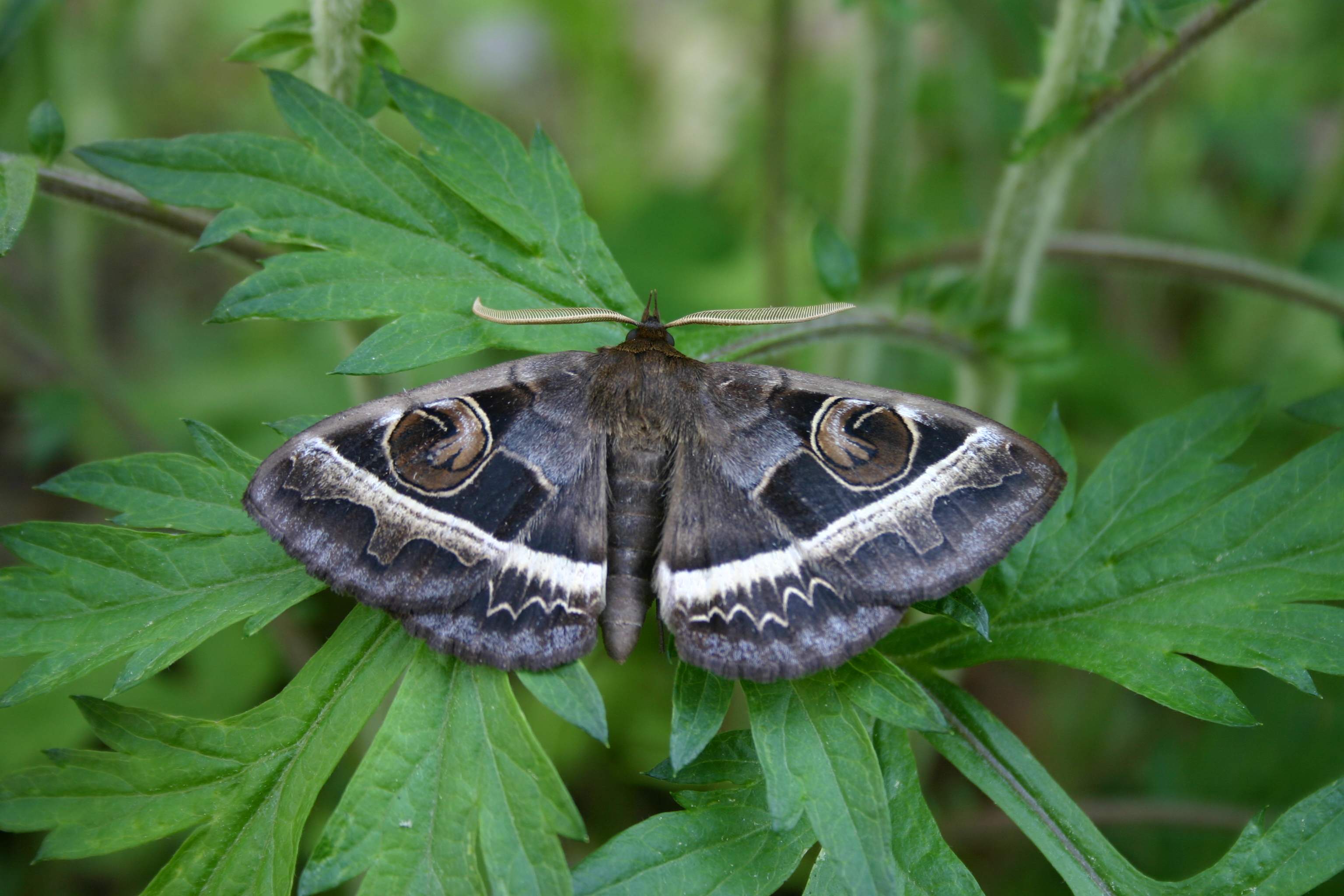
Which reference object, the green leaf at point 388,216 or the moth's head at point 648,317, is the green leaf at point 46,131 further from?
the moth's head at point 648,317

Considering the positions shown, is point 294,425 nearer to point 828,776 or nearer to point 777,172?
point 828,776

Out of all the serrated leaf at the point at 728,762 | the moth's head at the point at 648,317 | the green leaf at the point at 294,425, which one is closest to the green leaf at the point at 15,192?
the green leaf at the point at 294,425

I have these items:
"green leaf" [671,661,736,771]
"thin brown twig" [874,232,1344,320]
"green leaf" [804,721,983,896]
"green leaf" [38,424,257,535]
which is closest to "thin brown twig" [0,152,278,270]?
"green leaf" [38,424,257,535]

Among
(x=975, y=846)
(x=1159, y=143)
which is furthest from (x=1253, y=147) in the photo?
(x=975, y=846)

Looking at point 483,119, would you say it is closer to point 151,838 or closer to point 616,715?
point 151,838

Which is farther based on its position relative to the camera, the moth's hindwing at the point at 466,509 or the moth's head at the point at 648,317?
the moth's head at the point at 648,317

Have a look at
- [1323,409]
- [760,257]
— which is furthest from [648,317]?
[760,257]
